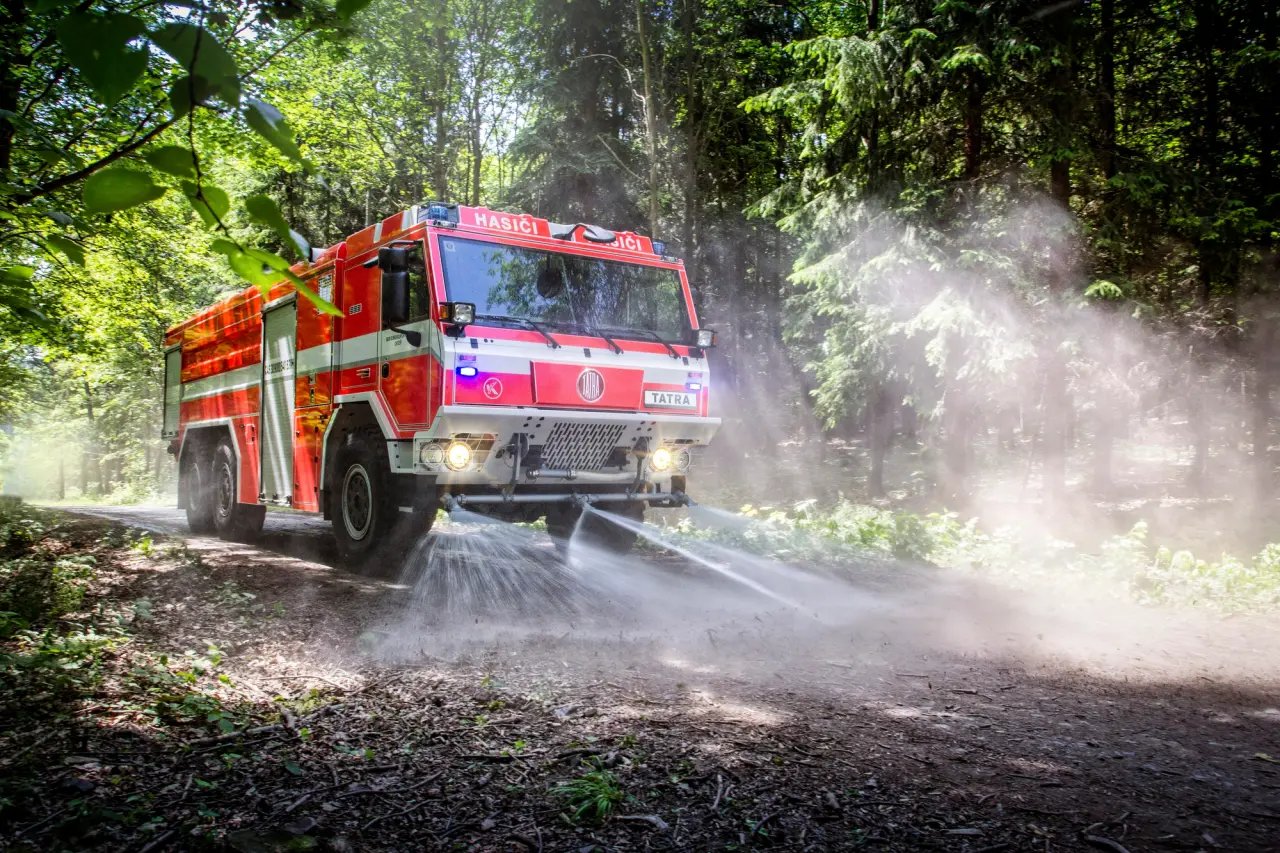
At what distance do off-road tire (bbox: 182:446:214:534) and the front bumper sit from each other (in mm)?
5879

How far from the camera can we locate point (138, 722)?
3.69 metres

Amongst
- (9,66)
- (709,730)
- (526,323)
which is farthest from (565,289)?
(709,730)

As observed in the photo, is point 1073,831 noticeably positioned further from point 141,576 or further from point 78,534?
point 78,534

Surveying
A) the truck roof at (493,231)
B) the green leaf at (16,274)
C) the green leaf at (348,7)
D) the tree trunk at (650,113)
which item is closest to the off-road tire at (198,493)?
the truck roof at (493,231)

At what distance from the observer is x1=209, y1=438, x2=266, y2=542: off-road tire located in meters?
10.8

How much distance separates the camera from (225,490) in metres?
11.2

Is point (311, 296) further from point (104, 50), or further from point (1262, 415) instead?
point (1262, 415)

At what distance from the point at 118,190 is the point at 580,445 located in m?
6.77

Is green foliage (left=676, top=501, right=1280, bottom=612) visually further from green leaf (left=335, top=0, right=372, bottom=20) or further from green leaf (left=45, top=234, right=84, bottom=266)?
green leaf (left=335, top=0, right=372, bottom=20)

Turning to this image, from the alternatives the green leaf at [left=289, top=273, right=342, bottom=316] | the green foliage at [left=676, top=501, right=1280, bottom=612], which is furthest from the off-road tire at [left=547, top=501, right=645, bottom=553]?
the green leaf at [left=289, top=273, right=342, bottom=316]

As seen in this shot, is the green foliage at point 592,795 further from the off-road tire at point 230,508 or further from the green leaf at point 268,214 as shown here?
the off-road tire at point 230,508

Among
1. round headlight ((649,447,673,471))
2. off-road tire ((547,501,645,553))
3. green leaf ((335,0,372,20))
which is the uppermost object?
green leaf ((335,0,372,20))

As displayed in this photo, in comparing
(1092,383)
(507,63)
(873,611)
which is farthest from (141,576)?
(507,63)

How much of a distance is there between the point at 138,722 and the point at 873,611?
5494 millimetres
